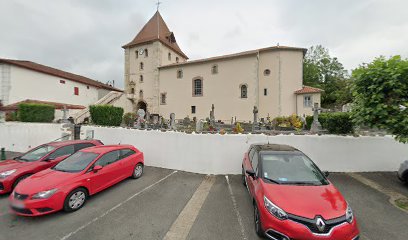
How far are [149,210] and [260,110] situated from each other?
2482 cm

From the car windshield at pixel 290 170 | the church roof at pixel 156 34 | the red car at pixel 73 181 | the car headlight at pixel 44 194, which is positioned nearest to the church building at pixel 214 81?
the church roof at pixel 156 34

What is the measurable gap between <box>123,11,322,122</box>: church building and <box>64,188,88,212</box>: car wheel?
2412cm

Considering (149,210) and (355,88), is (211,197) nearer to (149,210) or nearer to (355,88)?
(149,210)

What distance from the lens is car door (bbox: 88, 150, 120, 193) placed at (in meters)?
5.51

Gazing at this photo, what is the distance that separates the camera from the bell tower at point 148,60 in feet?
109

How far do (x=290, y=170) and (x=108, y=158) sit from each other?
5.42 m

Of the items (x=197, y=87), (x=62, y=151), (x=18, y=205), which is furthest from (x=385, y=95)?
(x=197, y=87)

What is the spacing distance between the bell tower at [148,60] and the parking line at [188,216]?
2882 centimetres

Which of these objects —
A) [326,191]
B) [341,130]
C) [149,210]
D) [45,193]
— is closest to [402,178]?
[341,130]

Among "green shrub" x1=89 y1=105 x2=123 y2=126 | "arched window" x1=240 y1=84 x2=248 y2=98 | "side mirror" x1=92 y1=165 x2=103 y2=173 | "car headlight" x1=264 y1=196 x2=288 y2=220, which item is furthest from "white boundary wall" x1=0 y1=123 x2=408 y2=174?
"arched window" x1=240 y1=84 x2=248 y2=98

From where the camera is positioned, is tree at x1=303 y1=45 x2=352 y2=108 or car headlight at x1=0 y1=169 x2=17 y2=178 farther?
tree at x1=303 y1=45 x2=352 y2=108

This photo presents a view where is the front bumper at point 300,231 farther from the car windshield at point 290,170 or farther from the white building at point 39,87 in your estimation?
the white building at point 39,87

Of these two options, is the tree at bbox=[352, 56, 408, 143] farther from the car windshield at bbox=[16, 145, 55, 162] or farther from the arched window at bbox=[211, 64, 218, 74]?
the arched window at bbox=[211, 64, 218, 74]

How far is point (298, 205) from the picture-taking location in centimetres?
324
